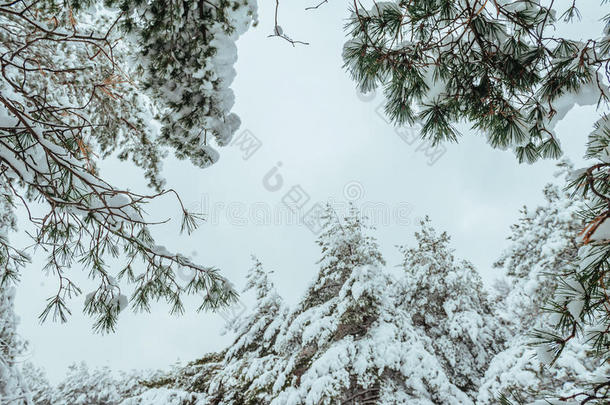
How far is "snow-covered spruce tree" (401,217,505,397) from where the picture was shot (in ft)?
28.4

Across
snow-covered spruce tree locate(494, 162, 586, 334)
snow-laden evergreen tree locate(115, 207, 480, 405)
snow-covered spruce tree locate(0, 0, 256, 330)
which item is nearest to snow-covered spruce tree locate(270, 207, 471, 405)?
snow-laden evergreen tree locate(115, 207, 480, 405)

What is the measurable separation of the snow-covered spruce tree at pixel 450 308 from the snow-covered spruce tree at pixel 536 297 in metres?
0.86

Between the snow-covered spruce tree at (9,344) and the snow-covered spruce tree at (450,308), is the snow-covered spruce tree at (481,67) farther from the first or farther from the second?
the snow-covered spruce tree at (450,308)

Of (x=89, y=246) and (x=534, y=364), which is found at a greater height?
(x=89, y=246)

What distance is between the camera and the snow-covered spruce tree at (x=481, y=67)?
1658mm

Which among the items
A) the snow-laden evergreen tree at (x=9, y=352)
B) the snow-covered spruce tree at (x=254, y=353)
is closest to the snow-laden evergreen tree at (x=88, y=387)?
the snow-covered spruce tree at (x=254, y=353)

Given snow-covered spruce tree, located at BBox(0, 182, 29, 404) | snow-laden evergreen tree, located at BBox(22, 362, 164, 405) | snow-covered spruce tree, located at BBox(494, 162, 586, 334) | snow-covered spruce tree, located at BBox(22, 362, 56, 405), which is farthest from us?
snow-covered spruce tree, located at BBox(22, 362, 56, 405)

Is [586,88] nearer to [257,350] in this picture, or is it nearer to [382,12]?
[382,12]

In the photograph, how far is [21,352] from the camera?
464cm

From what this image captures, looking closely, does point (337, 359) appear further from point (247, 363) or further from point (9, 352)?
point (9, 352)

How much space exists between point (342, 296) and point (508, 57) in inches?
190

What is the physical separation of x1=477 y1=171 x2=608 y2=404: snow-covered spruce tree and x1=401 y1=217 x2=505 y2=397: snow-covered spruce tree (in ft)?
2.84

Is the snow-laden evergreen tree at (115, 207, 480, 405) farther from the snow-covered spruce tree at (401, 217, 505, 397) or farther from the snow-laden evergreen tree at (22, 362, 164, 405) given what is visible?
the snow-laden evergreen tree at (22, 362, 164, 405)

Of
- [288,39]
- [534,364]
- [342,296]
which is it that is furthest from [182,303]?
[534,364]
